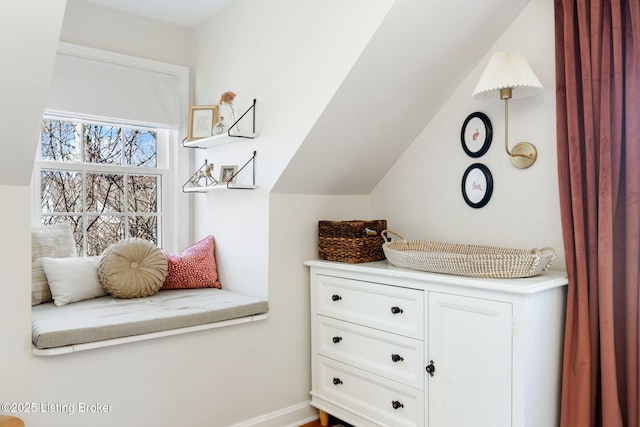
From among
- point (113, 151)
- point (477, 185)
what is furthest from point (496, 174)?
point (113, 151)

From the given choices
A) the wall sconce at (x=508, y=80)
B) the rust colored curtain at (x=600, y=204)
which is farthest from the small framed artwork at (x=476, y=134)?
the rust colored curtain at (x=600, y=204)

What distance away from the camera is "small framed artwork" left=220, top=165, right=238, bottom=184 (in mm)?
2764

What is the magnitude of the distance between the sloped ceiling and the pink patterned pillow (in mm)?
689

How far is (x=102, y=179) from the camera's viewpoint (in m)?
3.03

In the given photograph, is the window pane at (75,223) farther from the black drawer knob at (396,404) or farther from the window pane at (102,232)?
the black drawer knob at (396,404)

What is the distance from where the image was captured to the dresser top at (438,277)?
1.77 m

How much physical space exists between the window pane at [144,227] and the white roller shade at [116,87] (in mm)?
621

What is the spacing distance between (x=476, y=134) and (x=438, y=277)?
82 centimetres

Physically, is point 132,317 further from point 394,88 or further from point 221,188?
point 394,88

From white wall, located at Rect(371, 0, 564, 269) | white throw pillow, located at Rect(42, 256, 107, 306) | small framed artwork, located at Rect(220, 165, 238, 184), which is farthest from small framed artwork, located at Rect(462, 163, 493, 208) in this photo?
white throw pillow, located at Rect(42, 256, 107, 306)

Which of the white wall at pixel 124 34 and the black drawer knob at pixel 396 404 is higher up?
the white wall at pixel 124 34

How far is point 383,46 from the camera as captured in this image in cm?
203

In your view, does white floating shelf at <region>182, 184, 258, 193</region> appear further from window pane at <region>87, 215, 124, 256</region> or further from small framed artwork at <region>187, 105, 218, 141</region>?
window pane at <region>87, 215, 124, 256</region>

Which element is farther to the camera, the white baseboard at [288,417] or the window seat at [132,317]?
the white baseboard at [288,417]
